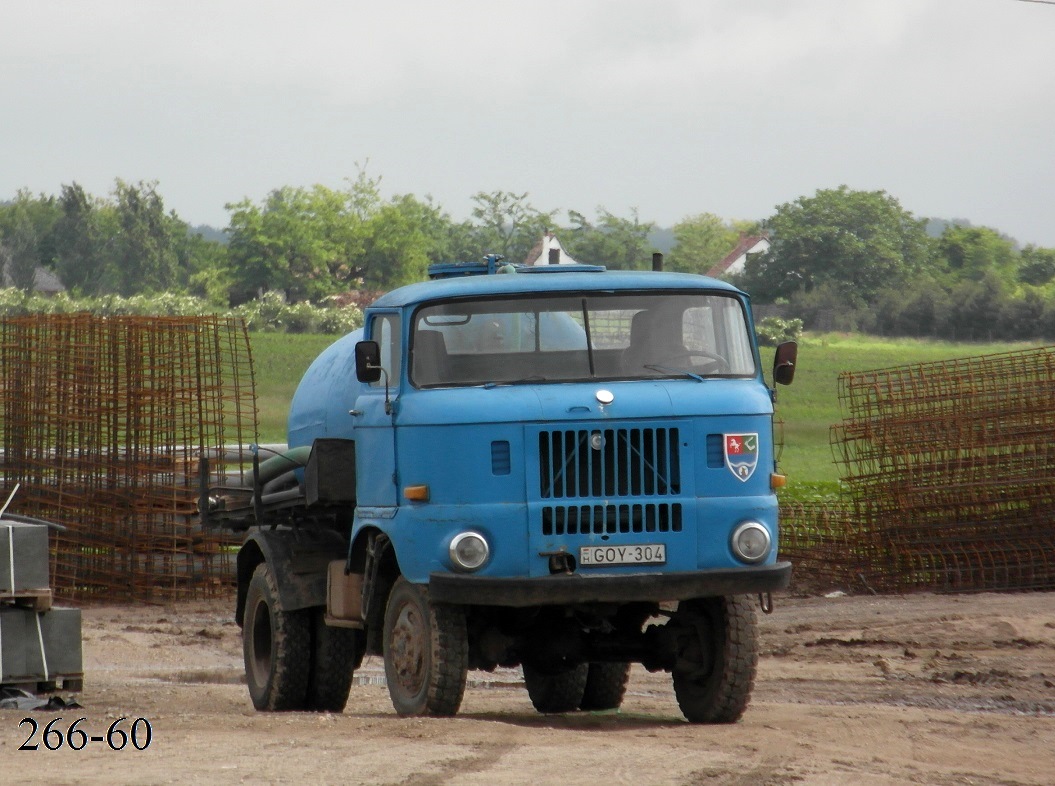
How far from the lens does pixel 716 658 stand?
10.1 meters

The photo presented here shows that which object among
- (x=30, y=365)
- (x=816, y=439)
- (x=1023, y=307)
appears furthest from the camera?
(x=1023, y=307)

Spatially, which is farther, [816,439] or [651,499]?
[816,439]

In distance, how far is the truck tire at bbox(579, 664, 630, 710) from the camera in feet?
39.9

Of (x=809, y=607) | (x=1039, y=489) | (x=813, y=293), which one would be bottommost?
(x=809, y=607)

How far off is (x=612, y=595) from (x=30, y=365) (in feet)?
42.4

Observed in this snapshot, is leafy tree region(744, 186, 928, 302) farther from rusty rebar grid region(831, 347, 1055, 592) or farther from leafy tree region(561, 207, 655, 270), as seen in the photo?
rusty rebar grid region(831, 347, 1055, 592)

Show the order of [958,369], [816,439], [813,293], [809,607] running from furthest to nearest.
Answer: [813,293] < [816,439] < [958,369] < [809,607]

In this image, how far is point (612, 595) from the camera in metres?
9.20

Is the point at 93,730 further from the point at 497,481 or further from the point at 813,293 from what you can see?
the point at 813,293

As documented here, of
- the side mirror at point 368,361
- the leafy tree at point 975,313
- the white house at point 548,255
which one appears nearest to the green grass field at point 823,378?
the leafy tree at point 975,313

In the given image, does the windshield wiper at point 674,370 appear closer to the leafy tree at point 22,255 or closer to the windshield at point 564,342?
the windshield at point 564,342

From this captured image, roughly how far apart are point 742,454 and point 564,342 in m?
1.23

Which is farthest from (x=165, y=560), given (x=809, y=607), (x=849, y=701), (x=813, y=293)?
(x=813, y=293)

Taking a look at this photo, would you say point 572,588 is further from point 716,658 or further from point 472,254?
point 472,254
